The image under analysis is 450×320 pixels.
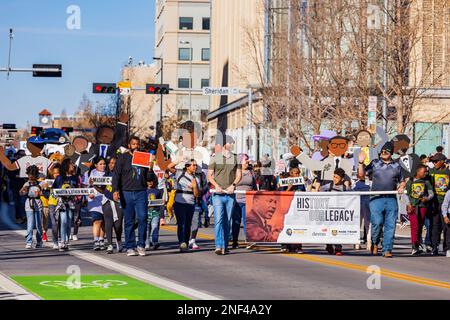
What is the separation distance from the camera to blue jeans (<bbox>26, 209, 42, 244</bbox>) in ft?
74.3

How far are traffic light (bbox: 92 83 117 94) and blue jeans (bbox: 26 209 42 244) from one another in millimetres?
35609

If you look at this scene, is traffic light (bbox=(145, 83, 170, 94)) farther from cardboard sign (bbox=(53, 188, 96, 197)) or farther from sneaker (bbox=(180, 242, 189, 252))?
sneaker (bbox=(180, 242, 189, 252))

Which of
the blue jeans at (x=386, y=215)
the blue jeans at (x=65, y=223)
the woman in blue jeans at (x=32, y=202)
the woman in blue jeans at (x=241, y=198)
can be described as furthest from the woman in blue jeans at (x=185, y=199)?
the blue jeans at (x=386, y=215)

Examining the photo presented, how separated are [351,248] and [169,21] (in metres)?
113

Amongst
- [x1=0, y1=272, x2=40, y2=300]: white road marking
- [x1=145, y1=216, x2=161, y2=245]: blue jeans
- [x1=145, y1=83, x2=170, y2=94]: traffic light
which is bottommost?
[x1=0, y1=272, x2=40, y2=300]: white road marking

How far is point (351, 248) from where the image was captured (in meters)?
24.3

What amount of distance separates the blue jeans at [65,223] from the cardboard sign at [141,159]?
2.21m

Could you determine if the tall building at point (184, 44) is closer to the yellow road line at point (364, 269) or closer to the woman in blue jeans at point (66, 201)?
the woman in blue jeans at point (66, 201)

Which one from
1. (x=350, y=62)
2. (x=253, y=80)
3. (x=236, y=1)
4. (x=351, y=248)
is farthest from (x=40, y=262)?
(x=236, y=1)

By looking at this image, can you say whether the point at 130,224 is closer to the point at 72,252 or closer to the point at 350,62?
the point at 72,252

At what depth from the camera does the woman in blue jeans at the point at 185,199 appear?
22.2 m

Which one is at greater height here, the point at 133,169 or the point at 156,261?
the point at 133,169

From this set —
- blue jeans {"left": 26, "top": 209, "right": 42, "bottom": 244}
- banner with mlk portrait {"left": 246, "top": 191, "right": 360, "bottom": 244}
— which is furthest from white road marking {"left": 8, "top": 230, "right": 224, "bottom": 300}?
banner with mlk portrait {"left": 246, "top": 191, "right": 360, "bottom": 244}

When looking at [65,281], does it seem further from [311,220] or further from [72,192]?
[311,220]
